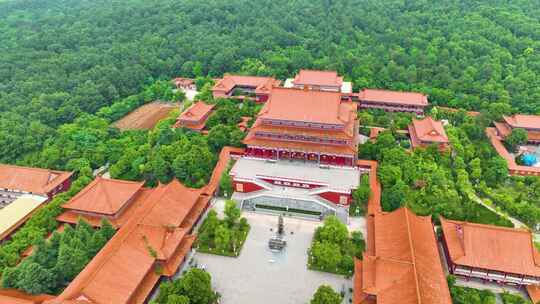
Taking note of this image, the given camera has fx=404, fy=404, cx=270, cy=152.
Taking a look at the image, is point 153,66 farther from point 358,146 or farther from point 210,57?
point 358,146

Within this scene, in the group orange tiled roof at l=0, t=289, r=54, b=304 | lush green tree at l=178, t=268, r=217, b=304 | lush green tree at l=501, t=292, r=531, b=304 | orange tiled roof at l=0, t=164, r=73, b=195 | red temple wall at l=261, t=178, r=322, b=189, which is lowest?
orange tiled roof at l=0, t=289, r=54, b=304

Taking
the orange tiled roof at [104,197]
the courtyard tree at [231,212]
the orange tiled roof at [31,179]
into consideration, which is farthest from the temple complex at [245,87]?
Result: the courtyard tree at [231,212]

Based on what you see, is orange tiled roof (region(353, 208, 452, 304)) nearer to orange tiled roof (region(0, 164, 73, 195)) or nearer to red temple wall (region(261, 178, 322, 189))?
red temple wall (region(261, 178, 322, 189))

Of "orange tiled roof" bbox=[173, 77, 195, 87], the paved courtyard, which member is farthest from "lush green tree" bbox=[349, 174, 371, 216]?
"orange tiled roof" bbox=[173, 77, 195, 87]

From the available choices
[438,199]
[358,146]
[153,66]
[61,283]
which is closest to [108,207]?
[61,283]

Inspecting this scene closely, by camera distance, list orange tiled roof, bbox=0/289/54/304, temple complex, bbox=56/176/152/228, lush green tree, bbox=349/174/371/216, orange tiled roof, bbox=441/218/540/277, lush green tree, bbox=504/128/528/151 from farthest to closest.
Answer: lush green tree, bbox=504/128/528/151, lush green tree, bbox=349/174/371/216, temple complex, bbox=56/176/152/228, orange tiled roof, bbox=441/218/540/277, orange tiled roof, bbox=0/289/54/304

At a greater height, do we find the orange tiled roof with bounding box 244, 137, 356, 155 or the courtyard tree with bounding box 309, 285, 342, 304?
the orange tiled roof with bounding box 244, 137, 356, 155

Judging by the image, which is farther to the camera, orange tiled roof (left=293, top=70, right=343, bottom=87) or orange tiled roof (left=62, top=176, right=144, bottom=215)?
orange tiled roof (left=293, top=70, right=343, bottom=87)
